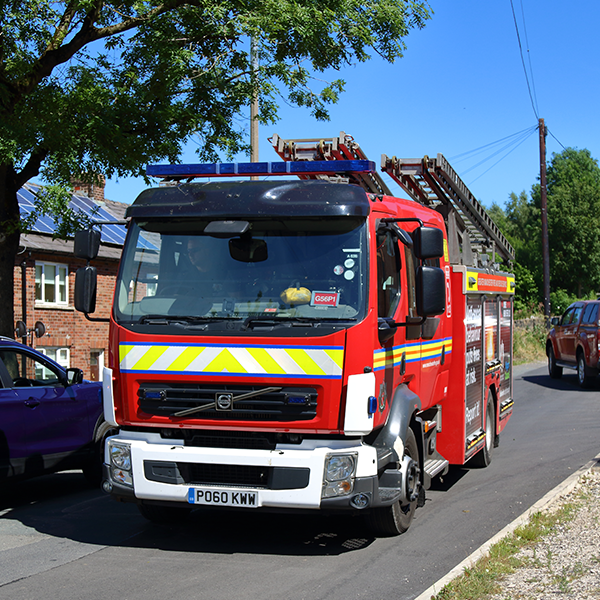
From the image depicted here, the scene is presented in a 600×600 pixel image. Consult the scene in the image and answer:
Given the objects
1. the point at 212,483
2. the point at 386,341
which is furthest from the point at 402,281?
the point at 212,483

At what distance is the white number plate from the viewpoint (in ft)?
18.6

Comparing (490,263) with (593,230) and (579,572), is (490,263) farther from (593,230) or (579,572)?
(593,230)

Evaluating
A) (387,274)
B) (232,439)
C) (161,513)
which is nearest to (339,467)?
(232,439)

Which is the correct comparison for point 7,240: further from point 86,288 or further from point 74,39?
point 86,288

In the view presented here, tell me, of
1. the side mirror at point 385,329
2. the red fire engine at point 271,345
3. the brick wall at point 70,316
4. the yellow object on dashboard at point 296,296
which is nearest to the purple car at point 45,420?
the red fire engine at point 271,345

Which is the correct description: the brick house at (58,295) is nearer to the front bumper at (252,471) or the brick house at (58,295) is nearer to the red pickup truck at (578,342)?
the red pickup truck at (578,342)

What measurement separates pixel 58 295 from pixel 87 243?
20.4 metres

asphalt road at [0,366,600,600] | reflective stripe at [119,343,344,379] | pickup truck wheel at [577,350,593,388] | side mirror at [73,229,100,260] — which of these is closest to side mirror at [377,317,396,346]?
reflective stripe at [119,343,344,379]

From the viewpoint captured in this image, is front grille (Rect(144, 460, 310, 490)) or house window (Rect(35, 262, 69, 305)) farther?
house window (Rect(35, 262, 69, 305))

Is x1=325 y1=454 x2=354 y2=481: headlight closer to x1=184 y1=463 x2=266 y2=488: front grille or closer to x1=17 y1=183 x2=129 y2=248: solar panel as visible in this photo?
x1=184 y1=463 x2=266 y2=488: front grille

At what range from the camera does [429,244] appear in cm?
604

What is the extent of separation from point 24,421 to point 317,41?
7.35m

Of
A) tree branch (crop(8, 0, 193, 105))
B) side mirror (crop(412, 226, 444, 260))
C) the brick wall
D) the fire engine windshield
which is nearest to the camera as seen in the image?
the fire engine windshield

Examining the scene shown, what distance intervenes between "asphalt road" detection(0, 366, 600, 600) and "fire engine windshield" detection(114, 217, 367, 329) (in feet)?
5.86
